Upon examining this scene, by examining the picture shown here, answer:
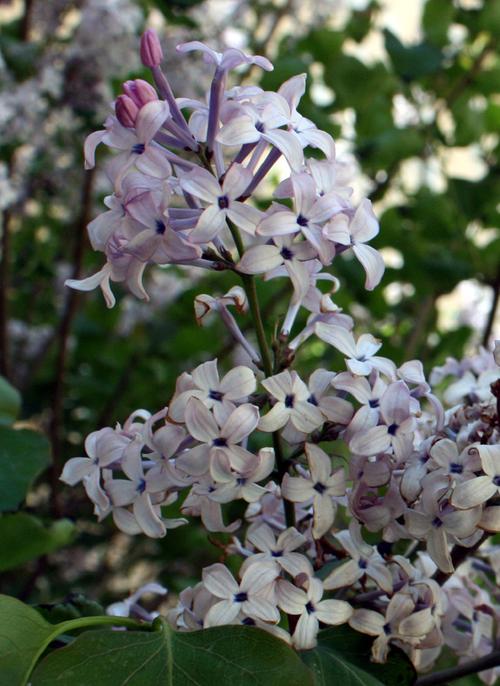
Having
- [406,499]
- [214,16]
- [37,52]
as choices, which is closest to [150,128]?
[406,499]

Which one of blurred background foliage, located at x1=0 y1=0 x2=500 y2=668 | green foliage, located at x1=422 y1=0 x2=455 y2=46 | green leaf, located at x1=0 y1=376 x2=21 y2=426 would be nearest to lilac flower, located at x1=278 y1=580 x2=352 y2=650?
green leaf, located at x1=0 y1=376 x2=21 y2=426

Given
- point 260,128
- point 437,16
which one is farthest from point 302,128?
point 437,16

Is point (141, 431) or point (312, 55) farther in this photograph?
point (312, 55)

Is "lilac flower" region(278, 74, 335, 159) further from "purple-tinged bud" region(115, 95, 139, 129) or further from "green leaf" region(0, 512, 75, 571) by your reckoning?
"green leaf" region(0, 512, 75, 571)

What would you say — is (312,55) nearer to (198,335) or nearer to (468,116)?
(468,116)

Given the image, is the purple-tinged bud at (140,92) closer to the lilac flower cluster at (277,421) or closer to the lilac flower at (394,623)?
the lilac flower cluster at (277,421)

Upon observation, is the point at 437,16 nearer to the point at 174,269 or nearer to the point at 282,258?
the point at 174,269
